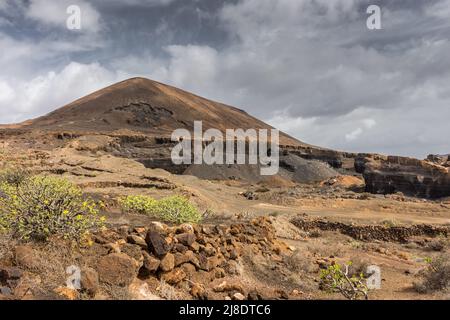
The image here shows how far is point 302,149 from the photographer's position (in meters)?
53.9

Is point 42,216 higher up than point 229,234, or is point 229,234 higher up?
point 42,216

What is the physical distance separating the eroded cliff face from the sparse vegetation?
22107 mm

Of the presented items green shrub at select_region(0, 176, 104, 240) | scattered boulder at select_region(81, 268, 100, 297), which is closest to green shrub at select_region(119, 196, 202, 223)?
green shrub at select_region(0, 176, 104, 240)

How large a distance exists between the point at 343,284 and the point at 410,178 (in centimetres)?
2285

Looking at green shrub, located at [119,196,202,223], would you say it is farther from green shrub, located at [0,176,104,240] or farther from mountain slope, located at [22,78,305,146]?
mountain slope, located at [22,78,305,146]

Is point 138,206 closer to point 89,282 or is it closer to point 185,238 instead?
point 185,238

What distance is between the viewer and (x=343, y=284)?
6.96 meters

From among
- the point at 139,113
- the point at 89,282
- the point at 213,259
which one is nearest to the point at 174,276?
the point at 213,259

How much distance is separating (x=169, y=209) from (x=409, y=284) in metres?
5.47

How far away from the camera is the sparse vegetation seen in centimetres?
588

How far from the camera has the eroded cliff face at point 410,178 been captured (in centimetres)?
2634

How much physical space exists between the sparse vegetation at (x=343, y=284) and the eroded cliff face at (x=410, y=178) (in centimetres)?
2211

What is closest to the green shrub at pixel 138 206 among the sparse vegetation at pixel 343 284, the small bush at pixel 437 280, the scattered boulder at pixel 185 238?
the scattered boulder at pixel 185 238
